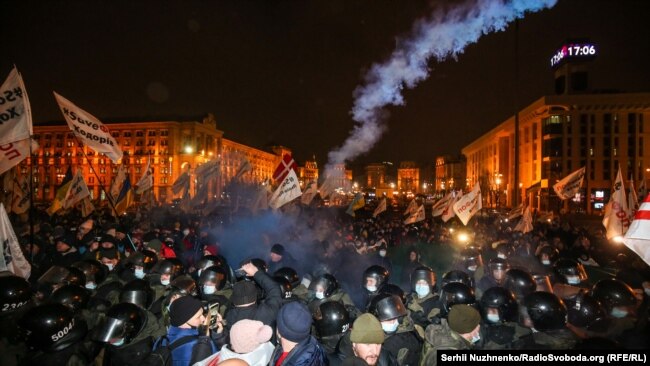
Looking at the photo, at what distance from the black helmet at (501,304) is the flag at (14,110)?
7838mm

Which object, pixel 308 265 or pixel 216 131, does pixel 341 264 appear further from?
pixel 216 131

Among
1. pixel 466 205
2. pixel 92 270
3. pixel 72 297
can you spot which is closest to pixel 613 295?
pixel 72 297

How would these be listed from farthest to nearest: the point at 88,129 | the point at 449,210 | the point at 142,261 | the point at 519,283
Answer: the point at 449,210
the point at 88,129
the point at 142,261
the point at 519,283

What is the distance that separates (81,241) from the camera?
1002 cm

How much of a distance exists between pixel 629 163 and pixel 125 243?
71.1 metres

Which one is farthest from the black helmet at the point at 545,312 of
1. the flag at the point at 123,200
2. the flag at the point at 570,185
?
the flag at the point at 123,200

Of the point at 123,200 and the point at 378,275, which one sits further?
the point at 123,200

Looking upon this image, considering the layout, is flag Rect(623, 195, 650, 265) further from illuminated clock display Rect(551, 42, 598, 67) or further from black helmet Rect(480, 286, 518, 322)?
illuminated clock display Rect(551, 42, 598, 67)

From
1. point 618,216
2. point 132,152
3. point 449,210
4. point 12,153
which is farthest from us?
point 132,152

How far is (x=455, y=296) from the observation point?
16.2ft

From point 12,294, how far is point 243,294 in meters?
2.71

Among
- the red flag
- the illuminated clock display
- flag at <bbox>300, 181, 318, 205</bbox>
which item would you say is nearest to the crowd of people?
the red flag

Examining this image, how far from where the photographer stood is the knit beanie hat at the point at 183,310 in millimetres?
3811

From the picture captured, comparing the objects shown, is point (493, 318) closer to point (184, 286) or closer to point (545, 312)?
point (545, 312)
